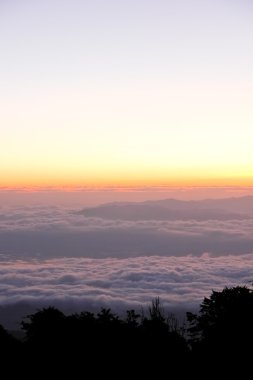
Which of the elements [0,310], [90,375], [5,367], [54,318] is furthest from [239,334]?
[0,310]

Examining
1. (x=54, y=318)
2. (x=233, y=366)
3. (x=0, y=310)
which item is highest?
(x=54, y=318)

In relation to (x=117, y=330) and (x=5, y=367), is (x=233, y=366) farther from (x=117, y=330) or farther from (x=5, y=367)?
(x=5, y=367)

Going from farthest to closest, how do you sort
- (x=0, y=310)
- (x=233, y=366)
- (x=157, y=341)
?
(x=0, y=310) < (x=157, y=341) < (x=233, y=366)

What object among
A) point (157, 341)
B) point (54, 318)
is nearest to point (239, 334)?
point (157, 341)

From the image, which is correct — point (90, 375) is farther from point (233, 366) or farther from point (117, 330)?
point (233, 366)

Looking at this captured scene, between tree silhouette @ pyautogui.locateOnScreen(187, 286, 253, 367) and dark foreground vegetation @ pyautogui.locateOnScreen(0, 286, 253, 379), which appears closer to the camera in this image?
dark foreground vegetation @ pyautogui.locateOnScreen(0, 286, 253, 379)

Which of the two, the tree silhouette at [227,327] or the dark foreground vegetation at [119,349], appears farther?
the tree silhouette at [227,327]

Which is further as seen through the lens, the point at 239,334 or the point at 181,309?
the point at 181,309

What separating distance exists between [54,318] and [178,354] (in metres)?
6.39

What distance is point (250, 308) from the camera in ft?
85.8

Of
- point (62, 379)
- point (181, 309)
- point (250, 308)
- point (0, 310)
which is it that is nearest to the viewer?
point (62, 379)

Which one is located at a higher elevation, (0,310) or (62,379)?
(62,379)

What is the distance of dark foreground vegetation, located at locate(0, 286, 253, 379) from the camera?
21.2m

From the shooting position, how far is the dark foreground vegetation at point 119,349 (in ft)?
69.7
